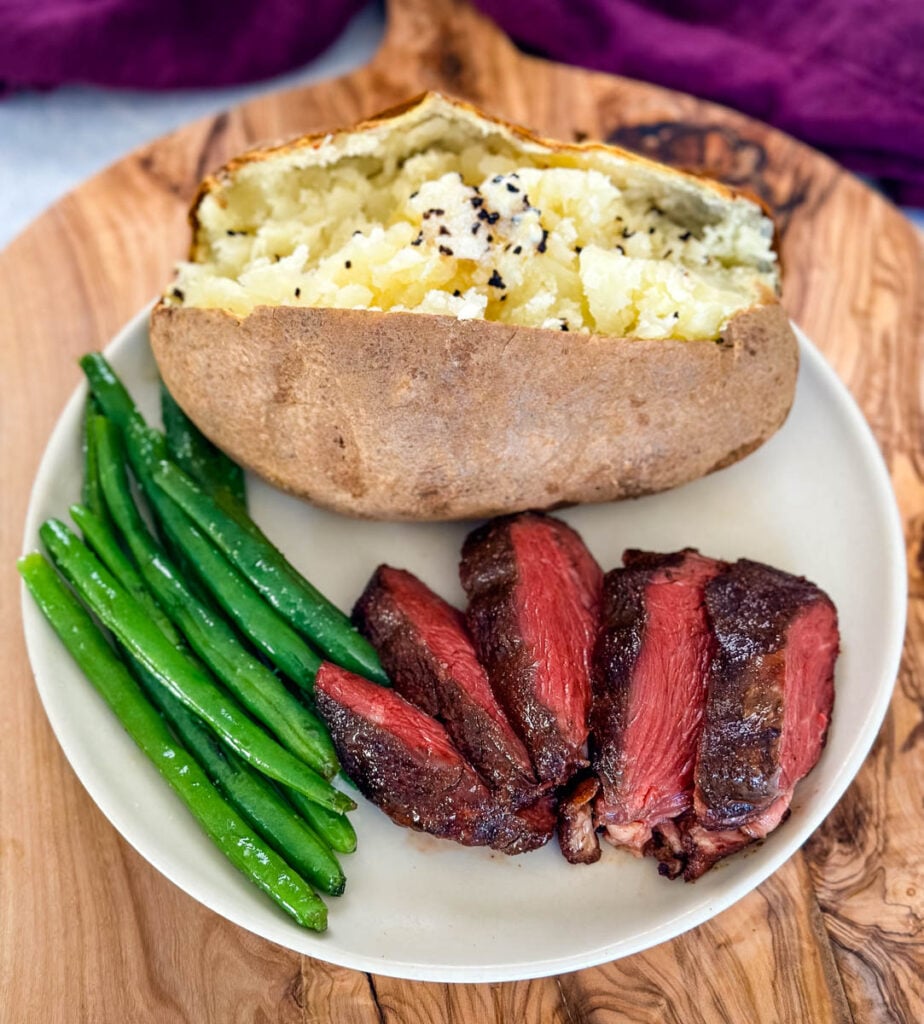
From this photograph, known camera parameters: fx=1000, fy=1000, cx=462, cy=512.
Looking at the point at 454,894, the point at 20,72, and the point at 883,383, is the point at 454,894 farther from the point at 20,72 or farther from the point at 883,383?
the point at 20,72

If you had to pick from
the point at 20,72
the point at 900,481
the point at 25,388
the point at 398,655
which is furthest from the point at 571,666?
the point at 20,72

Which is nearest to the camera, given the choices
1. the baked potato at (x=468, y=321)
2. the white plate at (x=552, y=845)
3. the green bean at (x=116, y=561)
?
the white plate at (x=552, y=845)

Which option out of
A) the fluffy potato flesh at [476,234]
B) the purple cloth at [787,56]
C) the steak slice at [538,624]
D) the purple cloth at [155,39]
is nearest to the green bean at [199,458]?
the fluffy potato flesh at [476,234]

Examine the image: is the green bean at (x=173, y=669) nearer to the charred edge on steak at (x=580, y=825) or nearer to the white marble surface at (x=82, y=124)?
the charred edge on steak at (x=580, y=825)

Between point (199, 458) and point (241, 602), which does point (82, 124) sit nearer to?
point (199, 458)

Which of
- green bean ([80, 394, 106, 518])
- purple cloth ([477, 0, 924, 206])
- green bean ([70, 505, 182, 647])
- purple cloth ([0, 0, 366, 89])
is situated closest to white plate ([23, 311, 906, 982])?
green bean ([80, 394, 106, 518])

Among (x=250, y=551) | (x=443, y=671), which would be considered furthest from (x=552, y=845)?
(x=250, y=551)

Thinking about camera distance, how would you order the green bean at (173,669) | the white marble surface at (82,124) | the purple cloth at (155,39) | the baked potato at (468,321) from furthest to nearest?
the white marble surface at (82,124) → the purple cloth at (155,39) → the baked potato at (468,321) → the green bean at (173,669)
